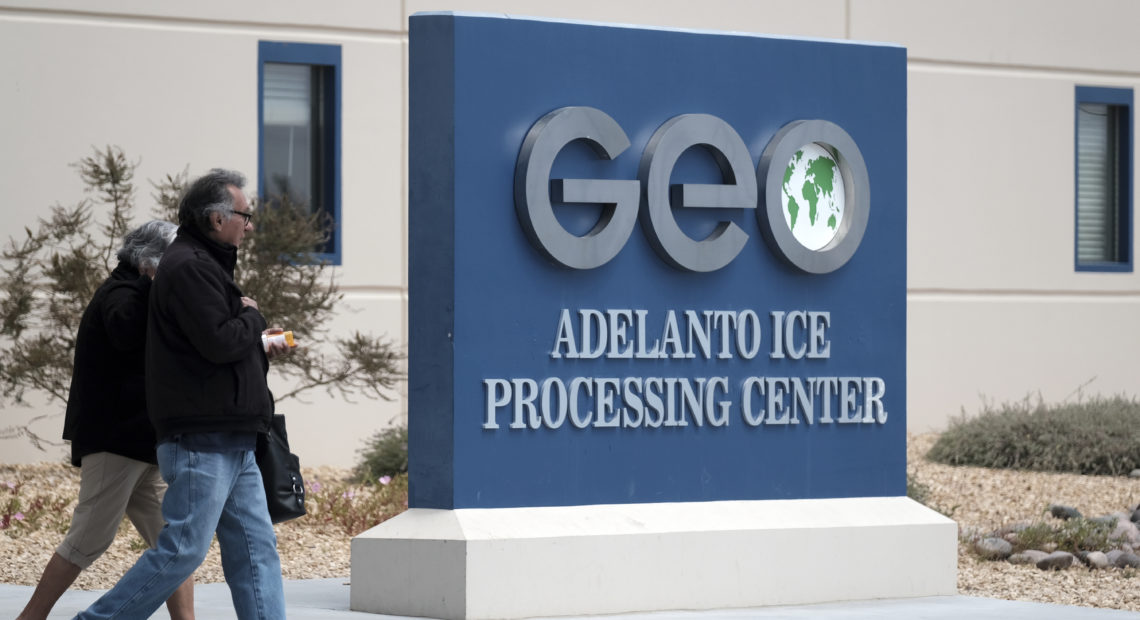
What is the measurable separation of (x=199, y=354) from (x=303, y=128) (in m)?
9.02

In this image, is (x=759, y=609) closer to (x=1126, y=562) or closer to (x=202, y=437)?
(x=1126, y=562)

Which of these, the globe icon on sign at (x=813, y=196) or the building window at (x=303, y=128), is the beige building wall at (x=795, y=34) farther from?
the globe icon on sign at (x=813, y=196)

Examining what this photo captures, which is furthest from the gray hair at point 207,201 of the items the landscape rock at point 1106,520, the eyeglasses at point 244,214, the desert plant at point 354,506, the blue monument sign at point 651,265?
the landscape rock at point 1106,520

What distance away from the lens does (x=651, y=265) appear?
29.1 feet

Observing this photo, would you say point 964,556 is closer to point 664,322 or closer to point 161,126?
point 664,322

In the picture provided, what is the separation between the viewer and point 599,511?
338 inches

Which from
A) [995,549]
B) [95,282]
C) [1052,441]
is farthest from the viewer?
[1052,441]

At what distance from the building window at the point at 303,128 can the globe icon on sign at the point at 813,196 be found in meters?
6.31

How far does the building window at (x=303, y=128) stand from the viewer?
14914 millimetres

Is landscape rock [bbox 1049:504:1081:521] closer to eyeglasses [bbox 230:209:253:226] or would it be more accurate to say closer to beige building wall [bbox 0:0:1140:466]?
beige building wall [bbox 0:0:1140:466]

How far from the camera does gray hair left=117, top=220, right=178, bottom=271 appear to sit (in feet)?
23.6

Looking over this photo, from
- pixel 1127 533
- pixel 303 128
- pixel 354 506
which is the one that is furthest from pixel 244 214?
pixel 303 128

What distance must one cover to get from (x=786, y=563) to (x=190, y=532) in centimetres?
361

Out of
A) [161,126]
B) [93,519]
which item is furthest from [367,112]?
[93,519]
